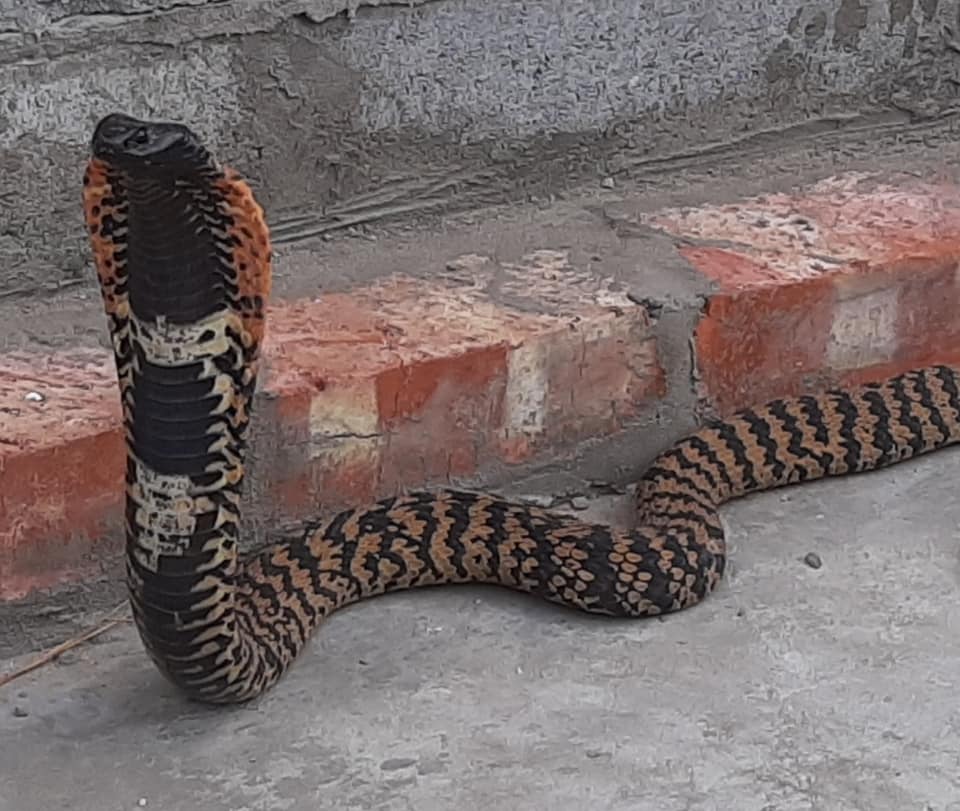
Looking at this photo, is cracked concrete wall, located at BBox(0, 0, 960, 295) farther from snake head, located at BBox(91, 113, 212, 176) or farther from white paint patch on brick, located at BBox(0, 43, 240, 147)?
snake head, located at BBox(91, 113, 212, 176)

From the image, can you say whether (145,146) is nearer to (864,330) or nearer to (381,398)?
(381,398)

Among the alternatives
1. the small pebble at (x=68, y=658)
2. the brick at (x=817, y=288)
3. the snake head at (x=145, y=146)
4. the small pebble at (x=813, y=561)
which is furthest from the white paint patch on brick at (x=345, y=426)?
the snake head at (x=145, y=146)

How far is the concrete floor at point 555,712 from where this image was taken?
10.3ft

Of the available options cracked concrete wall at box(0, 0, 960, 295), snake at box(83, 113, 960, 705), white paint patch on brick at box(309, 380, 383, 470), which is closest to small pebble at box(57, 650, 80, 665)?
snake at box(83, 113, 960, 705)

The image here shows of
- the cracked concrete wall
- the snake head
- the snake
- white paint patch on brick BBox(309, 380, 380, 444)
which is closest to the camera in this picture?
the snake head

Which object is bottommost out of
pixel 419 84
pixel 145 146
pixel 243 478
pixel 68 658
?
pixel 68 658

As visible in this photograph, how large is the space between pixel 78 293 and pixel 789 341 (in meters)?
1.48

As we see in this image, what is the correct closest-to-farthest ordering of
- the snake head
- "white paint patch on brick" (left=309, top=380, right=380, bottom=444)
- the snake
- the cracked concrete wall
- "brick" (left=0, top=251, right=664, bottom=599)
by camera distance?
the snake head < the snake < "brick" (left=0, top=251, right=664, bottom=599) < "white paint patch on brick" (left=309, top=380, right=380, bottom=444) < the cracked concrete wall

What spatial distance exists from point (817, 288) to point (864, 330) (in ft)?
0.70

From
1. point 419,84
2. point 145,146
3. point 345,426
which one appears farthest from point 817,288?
point 145,146

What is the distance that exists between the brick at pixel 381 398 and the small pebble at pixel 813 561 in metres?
0.49

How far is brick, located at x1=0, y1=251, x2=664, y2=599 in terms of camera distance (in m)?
3.48

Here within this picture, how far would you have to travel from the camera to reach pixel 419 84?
420cm

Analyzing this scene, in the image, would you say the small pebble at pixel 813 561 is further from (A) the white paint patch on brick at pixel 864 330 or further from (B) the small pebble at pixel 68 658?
(B) the small pebble at pixel 68 658
